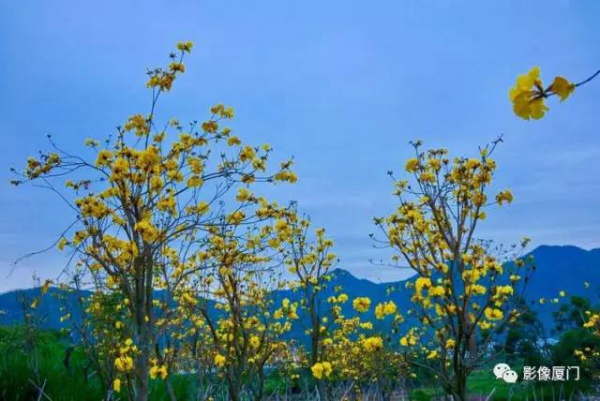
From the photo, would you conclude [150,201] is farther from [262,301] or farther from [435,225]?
[435,225]

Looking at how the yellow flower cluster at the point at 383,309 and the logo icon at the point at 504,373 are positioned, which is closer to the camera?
the yellow flower cluster at the point at 383,309

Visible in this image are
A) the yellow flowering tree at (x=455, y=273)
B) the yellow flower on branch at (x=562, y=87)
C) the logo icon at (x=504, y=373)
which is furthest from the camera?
the logo icon at (x=504, y=373)

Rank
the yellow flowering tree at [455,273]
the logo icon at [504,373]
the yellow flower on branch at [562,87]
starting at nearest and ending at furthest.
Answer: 1. the yellow flower on branch at [562,87]
2. the yellow flowering tree at [455,273]
3. the logo icon at [504,373]

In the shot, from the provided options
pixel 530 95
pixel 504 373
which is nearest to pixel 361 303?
pixel 530 95

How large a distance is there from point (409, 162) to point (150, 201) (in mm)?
4168

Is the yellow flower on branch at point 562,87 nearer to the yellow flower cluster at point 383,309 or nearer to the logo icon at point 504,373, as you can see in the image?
the yellow flower cluster at point 383,309

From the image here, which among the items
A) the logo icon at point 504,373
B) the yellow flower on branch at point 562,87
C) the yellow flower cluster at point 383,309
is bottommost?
the logo icon at point 504,373

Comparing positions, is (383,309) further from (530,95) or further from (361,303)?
(530,95)

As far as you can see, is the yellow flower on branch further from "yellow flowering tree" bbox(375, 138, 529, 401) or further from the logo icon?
the logo icon

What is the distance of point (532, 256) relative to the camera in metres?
6.53

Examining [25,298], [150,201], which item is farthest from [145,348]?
[25,298]

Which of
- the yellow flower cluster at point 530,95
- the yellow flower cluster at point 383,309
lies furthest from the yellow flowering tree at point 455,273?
the yellow flower cluster at point 530,95

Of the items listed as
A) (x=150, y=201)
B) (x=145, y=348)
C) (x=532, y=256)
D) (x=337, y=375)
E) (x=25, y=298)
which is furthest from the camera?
(x=337, y=375)

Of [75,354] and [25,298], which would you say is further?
[75,354]
